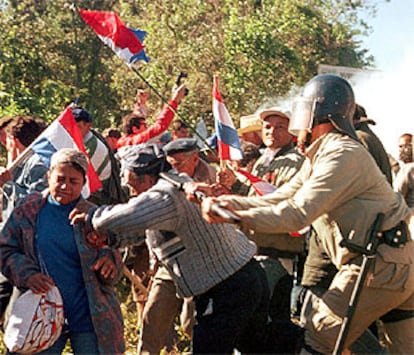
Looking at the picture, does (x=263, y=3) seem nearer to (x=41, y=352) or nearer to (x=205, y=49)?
(x=205, y=49)

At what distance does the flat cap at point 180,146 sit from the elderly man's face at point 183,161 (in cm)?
3

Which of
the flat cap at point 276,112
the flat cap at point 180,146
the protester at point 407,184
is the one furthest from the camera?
the protester at point 407,184

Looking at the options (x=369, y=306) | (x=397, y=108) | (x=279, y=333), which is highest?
(x=369, y=306)

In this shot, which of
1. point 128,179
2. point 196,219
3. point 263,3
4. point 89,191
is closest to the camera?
point 196,219

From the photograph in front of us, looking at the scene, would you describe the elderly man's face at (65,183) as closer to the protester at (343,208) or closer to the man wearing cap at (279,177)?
the protester at (343,208)

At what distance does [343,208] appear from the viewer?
4.87 m

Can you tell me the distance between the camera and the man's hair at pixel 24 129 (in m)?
6.73

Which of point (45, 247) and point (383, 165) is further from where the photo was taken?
point (383, 165)

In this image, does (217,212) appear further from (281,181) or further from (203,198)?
(281,181)

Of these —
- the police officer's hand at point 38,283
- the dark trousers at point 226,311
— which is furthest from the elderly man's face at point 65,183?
the dark trousers at point 226,311

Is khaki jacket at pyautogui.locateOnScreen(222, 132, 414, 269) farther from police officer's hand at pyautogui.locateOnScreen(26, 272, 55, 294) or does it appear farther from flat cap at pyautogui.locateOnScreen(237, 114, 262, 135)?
flat cap at pyautogui.locateOnScreen(237, 114, 262, 135)

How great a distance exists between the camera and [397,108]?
840 inches

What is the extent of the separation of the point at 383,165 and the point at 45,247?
2662mm

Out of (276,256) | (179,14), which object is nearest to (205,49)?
(179,14)
